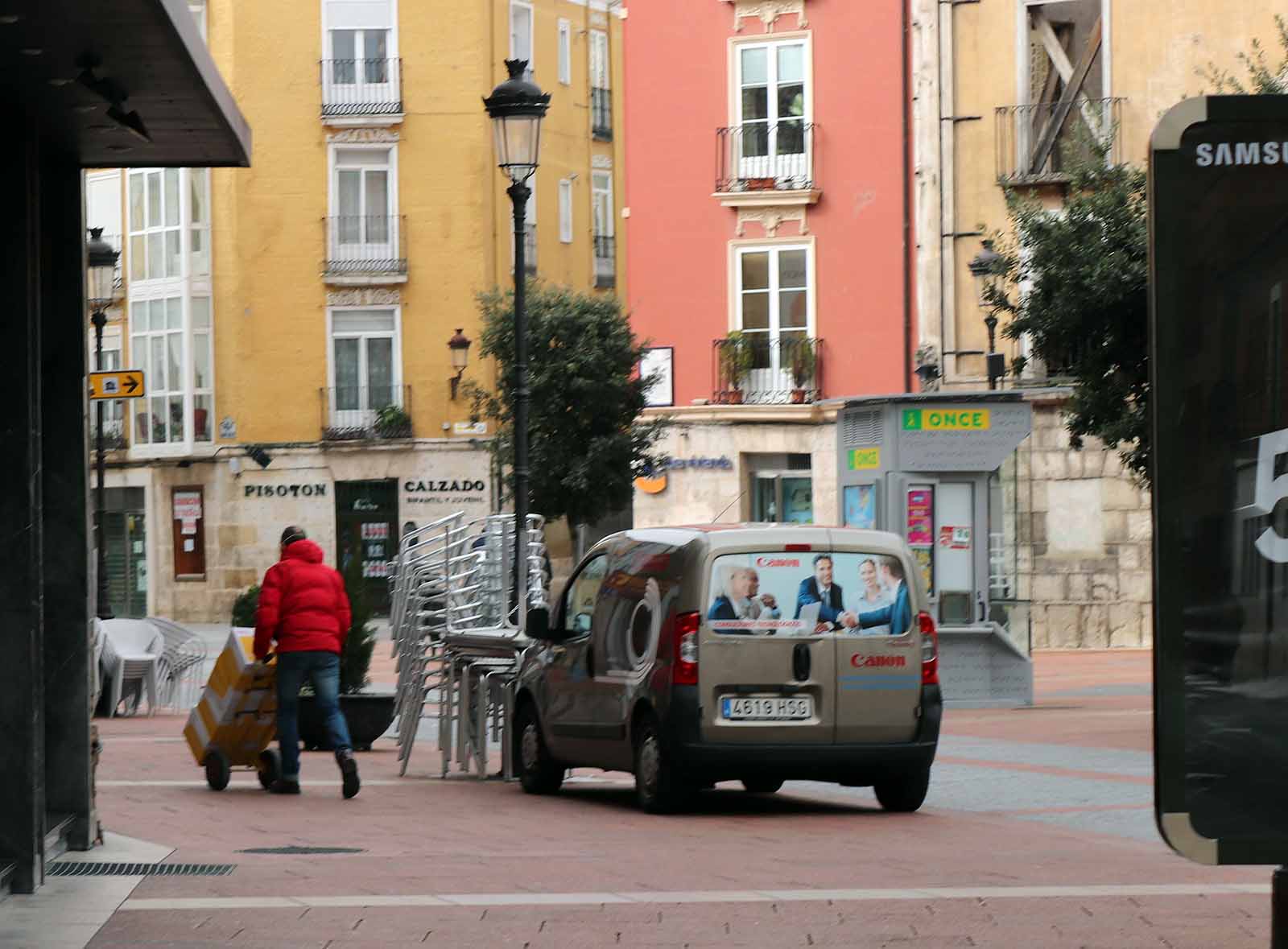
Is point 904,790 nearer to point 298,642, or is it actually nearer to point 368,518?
point 298,642

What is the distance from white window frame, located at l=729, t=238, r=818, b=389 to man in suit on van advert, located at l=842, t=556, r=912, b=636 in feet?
90.8

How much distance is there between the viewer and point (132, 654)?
2481 centimetres

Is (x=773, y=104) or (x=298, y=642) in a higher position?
(x=773, y=104)

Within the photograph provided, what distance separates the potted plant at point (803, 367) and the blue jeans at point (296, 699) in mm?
26777

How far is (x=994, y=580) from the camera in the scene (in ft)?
105

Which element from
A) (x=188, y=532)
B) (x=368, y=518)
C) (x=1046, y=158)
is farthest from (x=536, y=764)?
(x=188, y=532)

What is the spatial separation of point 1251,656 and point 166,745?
52.5 ft

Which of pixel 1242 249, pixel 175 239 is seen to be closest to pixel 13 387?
pixel 1242 249

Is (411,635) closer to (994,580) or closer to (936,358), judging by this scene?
(994,580)

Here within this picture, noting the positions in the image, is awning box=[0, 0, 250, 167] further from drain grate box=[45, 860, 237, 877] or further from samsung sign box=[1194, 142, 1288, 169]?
samsung sign box=[1194, 142, 1288, 169]

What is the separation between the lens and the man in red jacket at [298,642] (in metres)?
14.9

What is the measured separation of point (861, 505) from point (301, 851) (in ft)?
45.8

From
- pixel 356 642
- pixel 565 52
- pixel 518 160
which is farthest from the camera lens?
pixel 565 52

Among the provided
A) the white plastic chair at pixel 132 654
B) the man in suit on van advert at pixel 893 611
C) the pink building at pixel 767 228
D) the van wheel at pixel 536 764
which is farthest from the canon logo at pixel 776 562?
the pink building at pixel 767 228
